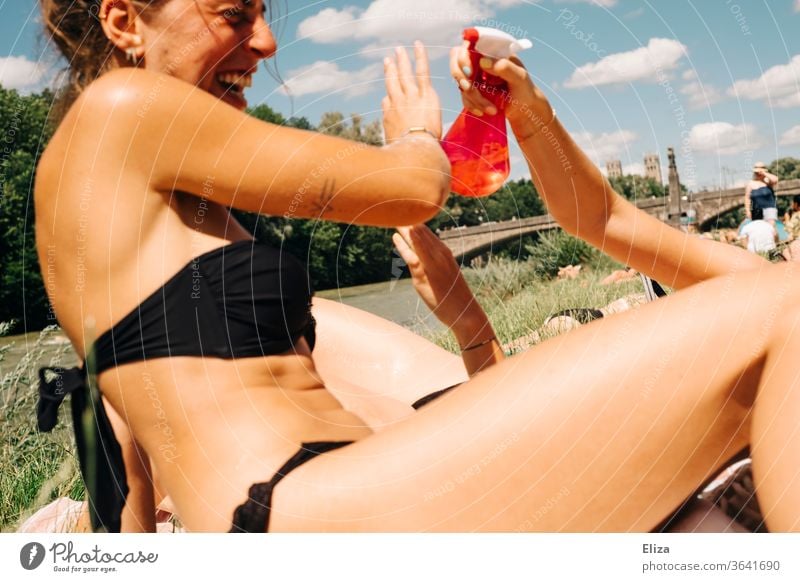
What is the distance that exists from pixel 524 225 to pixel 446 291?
149 inches

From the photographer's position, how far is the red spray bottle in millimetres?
954

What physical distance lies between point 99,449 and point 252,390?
Result: 30cm

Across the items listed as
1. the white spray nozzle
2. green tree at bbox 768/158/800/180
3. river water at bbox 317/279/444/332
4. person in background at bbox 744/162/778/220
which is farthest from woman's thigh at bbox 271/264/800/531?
green tree at bbox 768/158/800/180

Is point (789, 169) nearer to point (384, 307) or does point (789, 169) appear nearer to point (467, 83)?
point (384, 307)

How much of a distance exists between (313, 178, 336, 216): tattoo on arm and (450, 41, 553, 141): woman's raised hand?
0.28 metres

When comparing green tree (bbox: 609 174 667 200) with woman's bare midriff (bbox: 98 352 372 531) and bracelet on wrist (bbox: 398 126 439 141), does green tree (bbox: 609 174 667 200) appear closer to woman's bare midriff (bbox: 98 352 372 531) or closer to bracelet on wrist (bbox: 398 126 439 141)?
bracelet on wrist (bbox: 398 126 439 141)

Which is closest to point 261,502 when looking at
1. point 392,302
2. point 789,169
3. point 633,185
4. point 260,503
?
point 260,503

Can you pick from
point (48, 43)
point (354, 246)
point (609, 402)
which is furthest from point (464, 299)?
point (354, 246)

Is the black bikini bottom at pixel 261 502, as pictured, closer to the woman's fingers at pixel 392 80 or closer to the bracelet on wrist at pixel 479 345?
the woman's fingers at pixel 392 80

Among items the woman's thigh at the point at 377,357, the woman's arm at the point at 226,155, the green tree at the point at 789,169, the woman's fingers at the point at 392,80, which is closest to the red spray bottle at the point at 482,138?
the woman's fingers at the point at 392,80

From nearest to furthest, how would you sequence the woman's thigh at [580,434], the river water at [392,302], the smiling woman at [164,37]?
the woman's thigh at [580,434], the smiling woman at [164,37], the river water at [392,302]

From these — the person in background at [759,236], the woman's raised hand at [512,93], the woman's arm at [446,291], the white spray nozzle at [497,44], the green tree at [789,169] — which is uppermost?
the white spray nozzle at [497,44]

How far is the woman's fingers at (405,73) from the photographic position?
2.98ft

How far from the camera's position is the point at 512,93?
1.01 m
